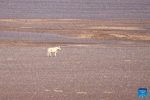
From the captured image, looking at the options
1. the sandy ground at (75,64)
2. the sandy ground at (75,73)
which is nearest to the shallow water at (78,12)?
the sandy ground at (75,64)

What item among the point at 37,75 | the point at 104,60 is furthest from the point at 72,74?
the point at 104,60

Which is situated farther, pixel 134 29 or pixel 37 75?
pixel 134 29

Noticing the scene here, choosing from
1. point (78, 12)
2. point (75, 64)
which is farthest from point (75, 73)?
point (78, 12)

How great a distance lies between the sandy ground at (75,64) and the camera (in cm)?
708

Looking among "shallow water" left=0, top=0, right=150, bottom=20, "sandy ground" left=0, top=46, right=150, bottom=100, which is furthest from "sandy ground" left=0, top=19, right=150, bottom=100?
"shallow water" left=0, top=0, right=150, bottom=20

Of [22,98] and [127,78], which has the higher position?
[127,78]

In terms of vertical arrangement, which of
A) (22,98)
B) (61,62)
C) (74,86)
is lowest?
(22,98)

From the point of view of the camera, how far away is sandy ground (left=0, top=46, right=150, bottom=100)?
6.93 meters

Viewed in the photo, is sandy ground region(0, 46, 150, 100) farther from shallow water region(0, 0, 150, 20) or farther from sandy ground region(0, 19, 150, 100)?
shallow water region(0, 0, 150, 20)

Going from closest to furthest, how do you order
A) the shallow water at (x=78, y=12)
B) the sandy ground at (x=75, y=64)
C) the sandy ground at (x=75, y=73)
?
the sandy ground at (x=75, y=73) → the sandy ground at (x=75, y=64) → the shallow water at (x=78, y=12)

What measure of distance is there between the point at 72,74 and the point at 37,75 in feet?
3.22

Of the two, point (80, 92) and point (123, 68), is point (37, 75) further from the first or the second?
point (123, 68)

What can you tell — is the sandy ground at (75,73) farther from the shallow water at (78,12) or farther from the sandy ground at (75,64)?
the shallow water at (78,12)

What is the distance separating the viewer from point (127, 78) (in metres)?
8.24
